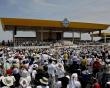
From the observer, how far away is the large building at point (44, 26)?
51875mm

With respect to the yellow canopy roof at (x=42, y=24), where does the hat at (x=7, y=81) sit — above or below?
below

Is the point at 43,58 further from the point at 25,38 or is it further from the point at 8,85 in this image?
the point at 25,38

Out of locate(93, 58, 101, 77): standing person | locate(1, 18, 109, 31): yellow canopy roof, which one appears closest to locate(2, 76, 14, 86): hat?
locate(93, 58, 101, 77): standing person

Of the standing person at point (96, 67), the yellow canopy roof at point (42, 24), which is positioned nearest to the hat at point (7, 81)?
the standing person at point (96, 67)

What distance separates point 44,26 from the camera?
55781 mm

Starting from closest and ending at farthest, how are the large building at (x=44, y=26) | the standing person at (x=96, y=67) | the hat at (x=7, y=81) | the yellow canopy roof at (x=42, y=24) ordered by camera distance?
the hat at (x=7, y=81) → the standing person at (x=96, y=67) → the yellow canopy roof at (x=42, y=24) → the large building at (x=44, y=26)

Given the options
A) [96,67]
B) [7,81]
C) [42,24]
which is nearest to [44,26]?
[42,24]

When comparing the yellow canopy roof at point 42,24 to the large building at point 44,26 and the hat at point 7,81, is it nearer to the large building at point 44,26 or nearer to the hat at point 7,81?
the large building at point 44,26

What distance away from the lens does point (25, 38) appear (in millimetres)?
63125

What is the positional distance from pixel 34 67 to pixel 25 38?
49.1 meters

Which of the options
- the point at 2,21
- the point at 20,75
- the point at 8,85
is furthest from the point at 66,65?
the point at 2,21

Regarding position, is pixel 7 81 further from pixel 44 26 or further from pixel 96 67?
pixel 44 26

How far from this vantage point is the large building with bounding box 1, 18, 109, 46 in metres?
51.9

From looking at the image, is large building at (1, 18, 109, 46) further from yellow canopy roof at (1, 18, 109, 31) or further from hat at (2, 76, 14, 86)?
hat at (2, 76, 14, 86)
